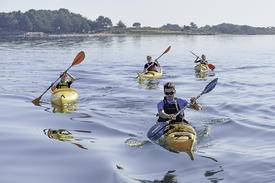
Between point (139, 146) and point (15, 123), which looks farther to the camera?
point (15, 123)

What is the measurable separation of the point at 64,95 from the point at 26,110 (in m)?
1.56

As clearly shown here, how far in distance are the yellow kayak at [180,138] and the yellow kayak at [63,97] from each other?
233 inches

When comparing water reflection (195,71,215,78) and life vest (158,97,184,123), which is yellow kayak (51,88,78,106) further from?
water reflection (195,71,215,78)

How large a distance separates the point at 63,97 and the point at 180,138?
6752mm

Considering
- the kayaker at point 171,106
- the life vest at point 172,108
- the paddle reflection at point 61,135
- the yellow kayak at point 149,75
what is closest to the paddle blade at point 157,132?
the kayaker at point 171,106

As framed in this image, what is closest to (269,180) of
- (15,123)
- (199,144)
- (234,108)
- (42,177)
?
(199,144)

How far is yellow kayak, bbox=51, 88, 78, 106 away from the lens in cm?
1321

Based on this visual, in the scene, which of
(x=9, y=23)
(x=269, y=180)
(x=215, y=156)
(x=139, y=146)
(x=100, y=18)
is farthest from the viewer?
(x=100, y=18)

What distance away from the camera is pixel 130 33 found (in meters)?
155

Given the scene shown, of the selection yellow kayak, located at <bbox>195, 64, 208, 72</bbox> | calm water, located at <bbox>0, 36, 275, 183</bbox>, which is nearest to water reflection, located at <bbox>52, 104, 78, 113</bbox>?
calm water, located at <bbox>0, 36, 275, 183</bbox>

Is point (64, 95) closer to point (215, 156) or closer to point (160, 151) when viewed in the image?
point (160, 151)

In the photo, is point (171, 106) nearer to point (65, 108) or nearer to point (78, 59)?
point (65, 108)

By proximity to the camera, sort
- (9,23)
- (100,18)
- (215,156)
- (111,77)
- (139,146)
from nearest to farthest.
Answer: (215,156), (139,146), (111,77), (9,23), (100,18)

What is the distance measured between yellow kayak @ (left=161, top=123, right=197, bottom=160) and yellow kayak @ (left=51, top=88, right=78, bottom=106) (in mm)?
5927
